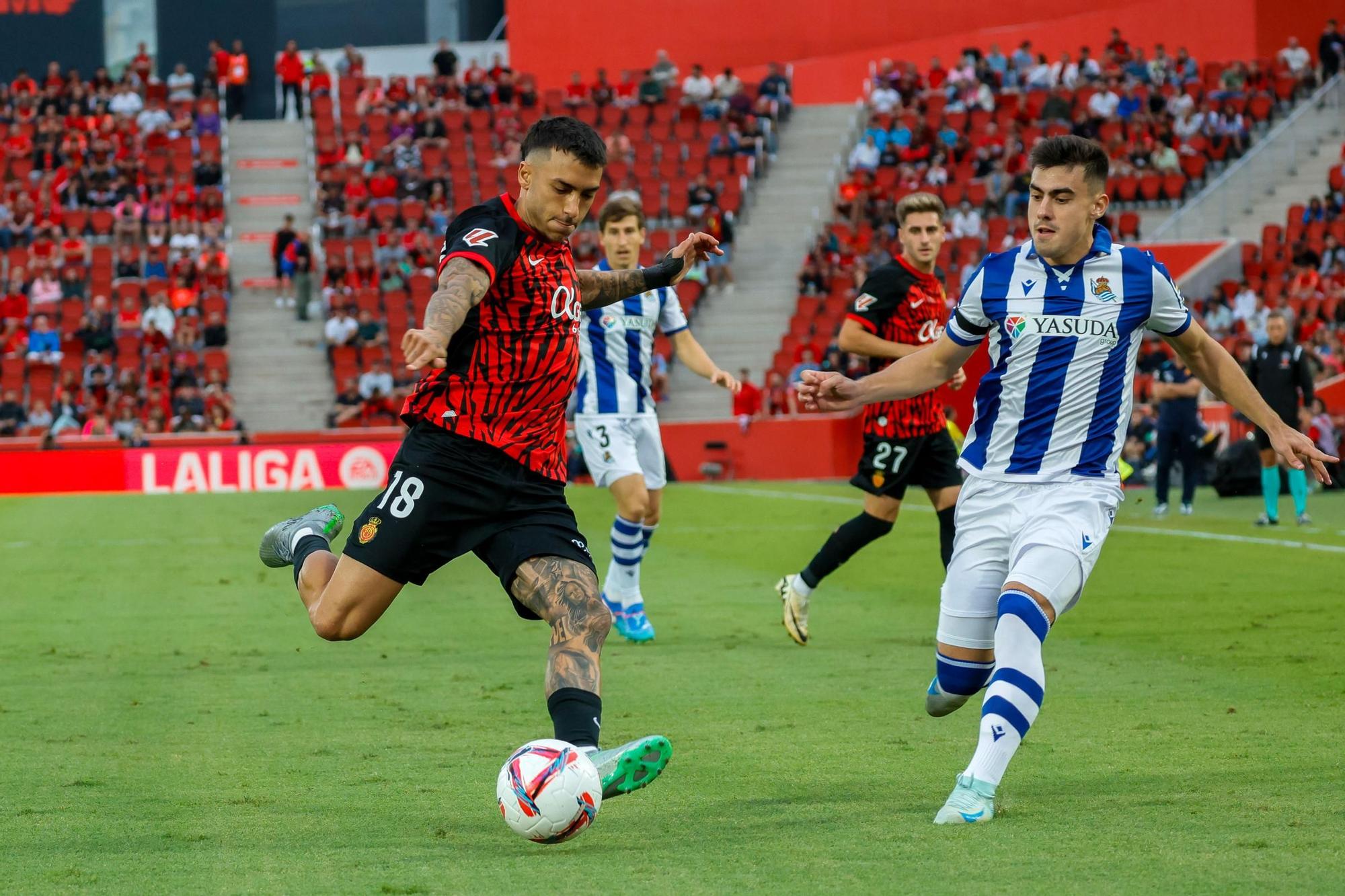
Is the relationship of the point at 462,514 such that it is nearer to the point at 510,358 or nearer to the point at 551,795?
the point at 510,358

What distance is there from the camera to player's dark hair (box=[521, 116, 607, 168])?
5.29 meters

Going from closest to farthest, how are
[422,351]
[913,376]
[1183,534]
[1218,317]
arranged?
1. [422,351]
2. [913,376]
3. [1183,534]
4. [1218,317]

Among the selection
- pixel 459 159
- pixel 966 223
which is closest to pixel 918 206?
pixel 966 223

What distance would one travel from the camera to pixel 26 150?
34500mm

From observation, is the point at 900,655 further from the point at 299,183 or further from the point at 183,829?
the point at 299,183

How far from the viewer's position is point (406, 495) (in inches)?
210

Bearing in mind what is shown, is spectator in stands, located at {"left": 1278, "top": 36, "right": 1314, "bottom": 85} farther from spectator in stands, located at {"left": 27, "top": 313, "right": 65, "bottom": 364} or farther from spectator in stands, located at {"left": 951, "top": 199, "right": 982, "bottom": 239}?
spectator in stands, located at {"left": 27, "top": 313, "right": 65, "bottom": 364}

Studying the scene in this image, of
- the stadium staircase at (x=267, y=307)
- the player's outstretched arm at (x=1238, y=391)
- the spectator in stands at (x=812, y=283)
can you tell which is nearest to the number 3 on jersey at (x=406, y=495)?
the player's outstretched arm at (x=1238, y=391)

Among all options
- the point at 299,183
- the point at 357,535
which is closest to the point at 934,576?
the point at 357,535

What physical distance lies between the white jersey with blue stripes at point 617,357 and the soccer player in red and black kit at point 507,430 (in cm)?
440

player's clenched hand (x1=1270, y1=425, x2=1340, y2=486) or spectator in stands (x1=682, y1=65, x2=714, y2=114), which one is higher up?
spectator in stands (x1=682, y1=65, x2=714, y2=114)

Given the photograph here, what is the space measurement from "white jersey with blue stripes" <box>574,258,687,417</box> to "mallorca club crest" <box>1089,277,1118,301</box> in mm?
4611

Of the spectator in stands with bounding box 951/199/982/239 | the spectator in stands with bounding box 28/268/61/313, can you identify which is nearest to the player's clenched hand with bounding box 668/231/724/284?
the spectator in stands with bounding box 951/199/982/239

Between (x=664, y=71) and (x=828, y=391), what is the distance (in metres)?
33.0
